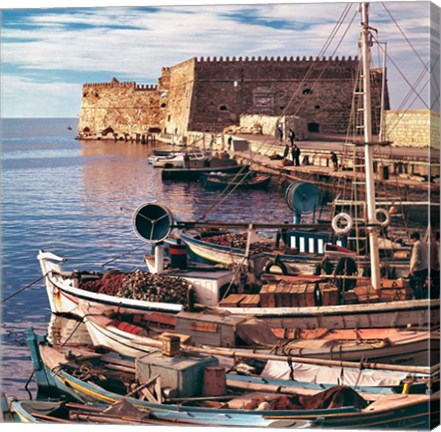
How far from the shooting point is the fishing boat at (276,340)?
10250mm

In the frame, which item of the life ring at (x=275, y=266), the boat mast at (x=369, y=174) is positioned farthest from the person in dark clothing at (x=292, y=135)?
the boat mast at (x=369, y=174)

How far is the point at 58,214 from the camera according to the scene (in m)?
11.7

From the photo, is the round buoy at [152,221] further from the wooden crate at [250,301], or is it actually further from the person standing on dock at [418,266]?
the person standing on dock at [418,266]

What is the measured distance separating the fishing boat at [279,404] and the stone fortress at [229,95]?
3.53 meters

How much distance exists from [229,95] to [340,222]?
31.5 feet

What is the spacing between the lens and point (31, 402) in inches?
394

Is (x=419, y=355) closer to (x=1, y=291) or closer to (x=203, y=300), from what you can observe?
(x=203, y=300)

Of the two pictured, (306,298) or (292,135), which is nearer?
(306,298)

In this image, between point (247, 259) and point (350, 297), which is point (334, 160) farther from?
point (350, 297)

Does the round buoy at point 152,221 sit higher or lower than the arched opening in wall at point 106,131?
lower

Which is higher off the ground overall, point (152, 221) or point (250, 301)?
point (152, 221)

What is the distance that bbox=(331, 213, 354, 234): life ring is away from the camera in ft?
35.7

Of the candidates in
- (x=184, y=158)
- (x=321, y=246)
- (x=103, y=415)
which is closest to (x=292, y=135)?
(x=184, y=158)

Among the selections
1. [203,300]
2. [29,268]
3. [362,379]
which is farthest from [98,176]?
[362,379]
